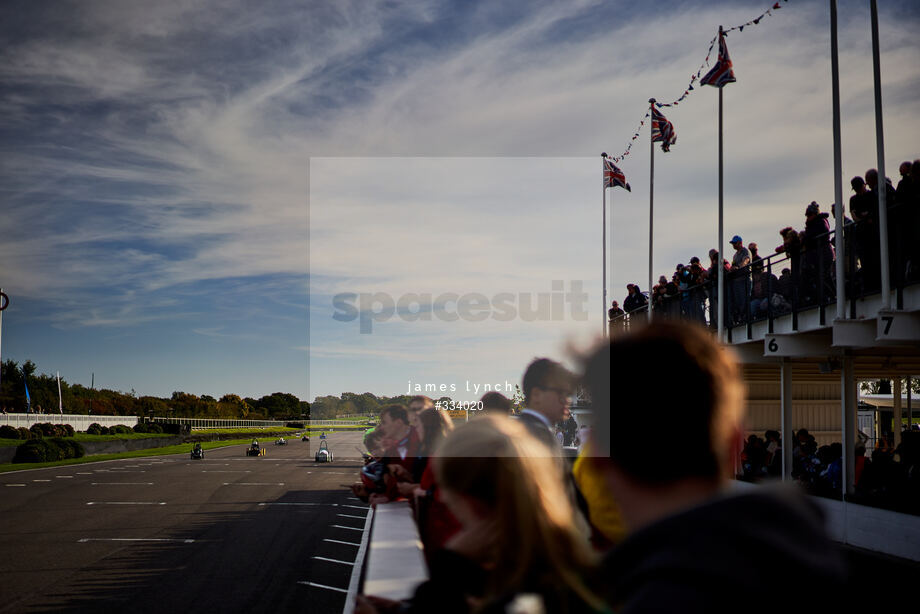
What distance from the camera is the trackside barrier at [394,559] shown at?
4.46 m

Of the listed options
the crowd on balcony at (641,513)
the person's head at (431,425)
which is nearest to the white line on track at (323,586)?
the person's head at (431,425)

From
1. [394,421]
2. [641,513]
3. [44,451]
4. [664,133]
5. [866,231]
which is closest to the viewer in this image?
[641,513]

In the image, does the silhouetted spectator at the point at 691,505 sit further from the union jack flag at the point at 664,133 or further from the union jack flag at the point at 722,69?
the union jack flag at the point at 664,133

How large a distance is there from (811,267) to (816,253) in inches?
12.7

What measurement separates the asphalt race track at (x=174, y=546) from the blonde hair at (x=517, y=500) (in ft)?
27.8

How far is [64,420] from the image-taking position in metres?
78.8

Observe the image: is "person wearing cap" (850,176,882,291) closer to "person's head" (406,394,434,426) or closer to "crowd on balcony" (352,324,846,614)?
"person's head" (406,394,434,426)

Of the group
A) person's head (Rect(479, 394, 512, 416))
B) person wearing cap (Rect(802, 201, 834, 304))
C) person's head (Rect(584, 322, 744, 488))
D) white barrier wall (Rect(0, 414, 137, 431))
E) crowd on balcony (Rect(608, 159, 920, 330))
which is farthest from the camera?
white barrier wall (Rect(0, 414, 137, 431))

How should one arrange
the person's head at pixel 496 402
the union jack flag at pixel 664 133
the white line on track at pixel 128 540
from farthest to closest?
1. the union jack flag at pixel 664 133
2. the white line on track at pixel 128 540
3. the person's head at pixel 496 402

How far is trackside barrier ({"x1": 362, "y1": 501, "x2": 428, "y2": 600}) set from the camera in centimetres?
446

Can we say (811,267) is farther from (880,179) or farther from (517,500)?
(517,500)

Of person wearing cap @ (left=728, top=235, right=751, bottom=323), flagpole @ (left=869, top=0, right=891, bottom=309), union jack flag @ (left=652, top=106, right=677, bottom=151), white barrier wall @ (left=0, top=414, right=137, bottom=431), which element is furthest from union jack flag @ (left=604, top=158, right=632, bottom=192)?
white barrier wall @ (left=0, top=414, right=137, bottom=431)

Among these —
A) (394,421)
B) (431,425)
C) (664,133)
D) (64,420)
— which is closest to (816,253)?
(664,133)

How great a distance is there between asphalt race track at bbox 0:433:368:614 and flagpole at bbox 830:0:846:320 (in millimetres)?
9287
